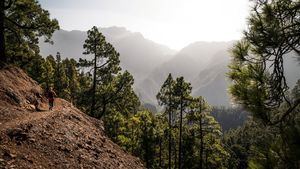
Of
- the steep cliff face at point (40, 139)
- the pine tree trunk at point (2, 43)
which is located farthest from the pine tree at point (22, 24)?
the steep cliff face at point (40, 139)

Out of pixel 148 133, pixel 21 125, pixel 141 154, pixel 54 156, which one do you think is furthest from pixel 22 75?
pixel 141 154

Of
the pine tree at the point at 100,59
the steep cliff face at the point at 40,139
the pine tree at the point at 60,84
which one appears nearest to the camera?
the steep cliff face at the point at 40,139

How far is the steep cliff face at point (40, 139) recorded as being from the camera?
40.1ft

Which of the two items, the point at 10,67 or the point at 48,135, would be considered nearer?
the point at 48,135

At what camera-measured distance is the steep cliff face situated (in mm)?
12232

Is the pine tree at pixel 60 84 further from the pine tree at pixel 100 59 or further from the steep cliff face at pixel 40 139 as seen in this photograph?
the steep cliff face at pixel 40 139

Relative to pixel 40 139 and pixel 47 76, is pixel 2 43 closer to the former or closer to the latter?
pixel 40 139

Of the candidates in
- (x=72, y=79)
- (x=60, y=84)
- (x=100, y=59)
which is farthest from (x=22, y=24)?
(x=72, y=79)

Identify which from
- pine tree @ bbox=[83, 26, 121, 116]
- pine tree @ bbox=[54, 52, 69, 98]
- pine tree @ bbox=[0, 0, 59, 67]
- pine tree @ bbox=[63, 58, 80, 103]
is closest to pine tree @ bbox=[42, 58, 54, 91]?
pine tree @ bbox=[54, 52, 69, 98]

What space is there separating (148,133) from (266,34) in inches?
1444

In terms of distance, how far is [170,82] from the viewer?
1487 inches

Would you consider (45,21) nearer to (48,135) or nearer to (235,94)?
(48,135)

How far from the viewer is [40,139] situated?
46.3 feet

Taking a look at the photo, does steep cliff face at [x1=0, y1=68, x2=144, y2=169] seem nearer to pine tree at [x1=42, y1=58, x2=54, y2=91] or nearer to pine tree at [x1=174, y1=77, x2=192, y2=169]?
pine tree at [x1=174, y1=77, x2=192, y2=169]
